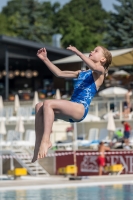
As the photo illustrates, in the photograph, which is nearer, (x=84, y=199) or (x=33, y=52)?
(x=84, y=199)

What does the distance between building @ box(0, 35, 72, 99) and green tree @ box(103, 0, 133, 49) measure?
6555 millimetres

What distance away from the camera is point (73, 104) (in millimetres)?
8125

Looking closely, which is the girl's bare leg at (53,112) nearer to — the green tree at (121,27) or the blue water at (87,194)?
the blue water at (87,194)

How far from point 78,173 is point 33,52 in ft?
49.8

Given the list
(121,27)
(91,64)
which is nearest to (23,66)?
(121,27)

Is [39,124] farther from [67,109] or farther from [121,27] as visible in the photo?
[121,27]

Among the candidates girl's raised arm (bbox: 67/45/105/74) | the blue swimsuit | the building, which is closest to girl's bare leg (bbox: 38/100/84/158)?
the blue swimsuit

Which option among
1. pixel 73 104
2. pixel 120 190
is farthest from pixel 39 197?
pixel 73 104

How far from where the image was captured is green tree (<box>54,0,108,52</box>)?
56688 mm

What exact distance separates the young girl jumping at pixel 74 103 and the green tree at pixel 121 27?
35.4 m

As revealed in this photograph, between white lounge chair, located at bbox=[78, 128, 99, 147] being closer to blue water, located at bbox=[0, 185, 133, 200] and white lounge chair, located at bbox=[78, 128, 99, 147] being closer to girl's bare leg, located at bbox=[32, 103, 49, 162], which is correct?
blue water, located at bbox=[0, 185, 133, 200]

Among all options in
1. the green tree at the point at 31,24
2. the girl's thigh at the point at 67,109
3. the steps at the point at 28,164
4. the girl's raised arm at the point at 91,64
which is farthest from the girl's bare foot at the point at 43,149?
the green tree at the point at 31,24

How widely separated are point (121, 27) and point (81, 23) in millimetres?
21679

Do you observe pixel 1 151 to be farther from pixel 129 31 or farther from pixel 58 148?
pixel 129 31
